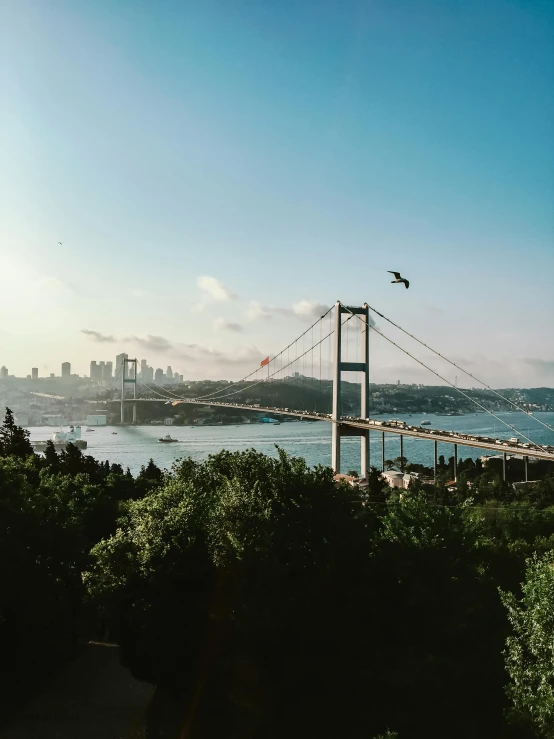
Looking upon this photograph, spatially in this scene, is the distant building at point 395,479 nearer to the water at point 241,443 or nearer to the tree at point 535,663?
the water at point 241,443

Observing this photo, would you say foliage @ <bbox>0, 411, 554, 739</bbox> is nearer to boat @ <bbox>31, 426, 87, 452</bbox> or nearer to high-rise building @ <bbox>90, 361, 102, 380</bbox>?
boat @ <bbox>31, 426, 87, 452</bbox>

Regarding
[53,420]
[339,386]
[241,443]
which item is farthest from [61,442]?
[339,386]

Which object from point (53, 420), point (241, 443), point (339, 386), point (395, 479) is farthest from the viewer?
point (53, 420)

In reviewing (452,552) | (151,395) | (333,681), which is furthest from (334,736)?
(151,395)

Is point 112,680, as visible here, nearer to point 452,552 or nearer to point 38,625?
point 38,625

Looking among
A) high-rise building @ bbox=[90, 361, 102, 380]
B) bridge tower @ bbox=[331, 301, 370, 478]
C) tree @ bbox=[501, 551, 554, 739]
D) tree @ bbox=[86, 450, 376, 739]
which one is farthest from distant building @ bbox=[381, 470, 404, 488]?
high-rise building @ bbox=[90, 361, 102, 380]

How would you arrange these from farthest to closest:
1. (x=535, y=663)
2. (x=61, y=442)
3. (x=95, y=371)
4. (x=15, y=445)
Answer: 1. (x=95, y=371)
2. (x=61, y=442)
3. (x=15, y=445)
4. (x=535, y=663)

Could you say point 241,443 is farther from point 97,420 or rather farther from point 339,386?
point 97,420
